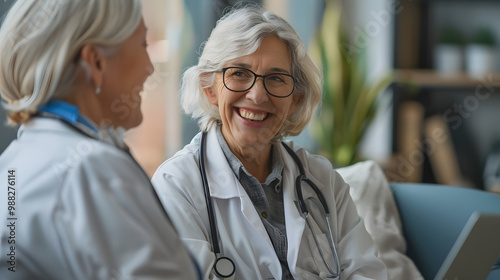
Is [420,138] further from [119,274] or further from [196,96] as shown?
[119,274]

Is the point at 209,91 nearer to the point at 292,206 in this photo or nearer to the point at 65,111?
the point at 292,206

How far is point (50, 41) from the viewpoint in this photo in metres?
1.01

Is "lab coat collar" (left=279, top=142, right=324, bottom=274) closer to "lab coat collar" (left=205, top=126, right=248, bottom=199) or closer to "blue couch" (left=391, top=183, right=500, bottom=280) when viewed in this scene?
"lab coat collar" (left=205, top=126, right=248, bottom=199)

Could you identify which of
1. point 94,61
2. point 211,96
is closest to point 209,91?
point 211,96

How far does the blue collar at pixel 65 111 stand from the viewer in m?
1.02

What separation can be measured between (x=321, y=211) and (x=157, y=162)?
80 centimetres

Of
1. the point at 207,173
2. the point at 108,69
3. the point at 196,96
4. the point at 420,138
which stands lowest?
the point at 420,138

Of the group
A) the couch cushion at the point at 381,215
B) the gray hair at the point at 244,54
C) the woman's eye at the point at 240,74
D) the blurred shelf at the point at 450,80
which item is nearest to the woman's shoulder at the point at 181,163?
the gray hair at the point at 244,54

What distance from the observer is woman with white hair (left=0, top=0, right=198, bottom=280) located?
927 millimetres

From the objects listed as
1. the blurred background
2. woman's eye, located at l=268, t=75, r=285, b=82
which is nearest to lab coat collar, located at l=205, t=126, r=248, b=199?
woman's eye, located at l=268, t=75, r=285, b=82

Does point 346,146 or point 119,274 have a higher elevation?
point 119,274

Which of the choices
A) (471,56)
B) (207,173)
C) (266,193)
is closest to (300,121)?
(266,193)

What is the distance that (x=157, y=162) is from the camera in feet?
7.52

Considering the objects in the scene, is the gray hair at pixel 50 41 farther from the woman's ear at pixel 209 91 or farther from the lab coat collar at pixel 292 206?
the lab coat collar at pixel 292 206
